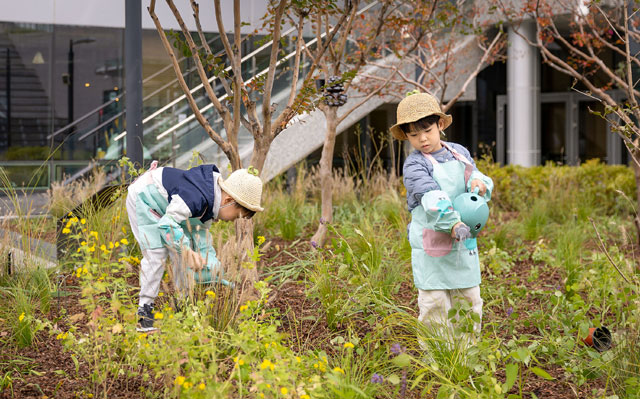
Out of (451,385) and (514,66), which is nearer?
(451,385)

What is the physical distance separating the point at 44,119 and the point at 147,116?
270cm

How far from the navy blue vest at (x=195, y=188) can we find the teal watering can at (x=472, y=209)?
124cm

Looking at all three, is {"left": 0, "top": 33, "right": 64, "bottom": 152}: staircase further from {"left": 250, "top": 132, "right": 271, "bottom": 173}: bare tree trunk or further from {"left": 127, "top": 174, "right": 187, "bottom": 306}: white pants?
{"left": 127, "top": 174, "right": 187, "bottom": 306}: white pants

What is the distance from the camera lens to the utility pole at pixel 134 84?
554cm

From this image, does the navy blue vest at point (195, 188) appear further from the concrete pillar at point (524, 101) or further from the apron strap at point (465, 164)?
the concrete pillar at point (524, 101)

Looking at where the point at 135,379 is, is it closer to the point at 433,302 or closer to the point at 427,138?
→ the point at 433,302

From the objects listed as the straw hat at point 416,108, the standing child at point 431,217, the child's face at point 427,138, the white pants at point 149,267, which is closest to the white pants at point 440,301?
the standing child at point 431,217

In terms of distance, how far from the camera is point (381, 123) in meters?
16.2

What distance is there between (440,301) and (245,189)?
1.13 metres

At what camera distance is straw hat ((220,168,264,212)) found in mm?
3596

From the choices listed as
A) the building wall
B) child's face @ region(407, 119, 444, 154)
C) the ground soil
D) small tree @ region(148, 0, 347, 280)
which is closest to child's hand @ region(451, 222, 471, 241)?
child's face @ region(407, 119, 444, 154)

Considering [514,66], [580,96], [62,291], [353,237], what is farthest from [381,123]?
[62,291]

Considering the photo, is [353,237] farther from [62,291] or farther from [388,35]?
[388,35]

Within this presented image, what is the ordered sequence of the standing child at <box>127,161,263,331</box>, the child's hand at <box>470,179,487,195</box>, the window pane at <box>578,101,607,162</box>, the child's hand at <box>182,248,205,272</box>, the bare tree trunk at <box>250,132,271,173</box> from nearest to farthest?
the child's hand at <box>182,248,205,272</box> → the child's hand at <box>470,179,487,195</box> → the standing child at <box>127,161,263,331</box> → the bare tree trunk at <box>250,132,271,173</box> → the window pane at <box>578,101,607,162</box>
